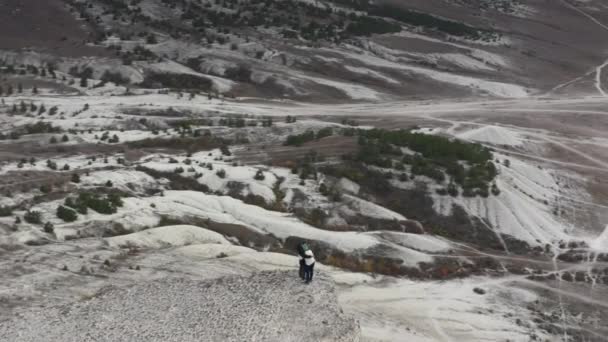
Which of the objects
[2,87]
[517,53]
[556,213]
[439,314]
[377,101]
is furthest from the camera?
[517,53]

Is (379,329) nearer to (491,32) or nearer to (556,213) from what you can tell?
(556,213)

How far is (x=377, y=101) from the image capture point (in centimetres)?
5916

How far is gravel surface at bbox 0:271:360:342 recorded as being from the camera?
603 inches

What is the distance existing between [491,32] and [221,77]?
173 feet

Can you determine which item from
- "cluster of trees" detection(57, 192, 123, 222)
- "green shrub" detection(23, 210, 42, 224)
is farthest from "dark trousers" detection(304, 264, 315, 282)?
"green shrub" detection(23, 210, 42, 224)

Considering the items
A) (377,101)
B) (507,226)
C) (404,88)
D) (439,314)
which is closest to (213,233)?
(439,314)

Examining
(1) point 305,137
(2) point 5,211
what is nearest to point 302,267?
(2) point 5,211

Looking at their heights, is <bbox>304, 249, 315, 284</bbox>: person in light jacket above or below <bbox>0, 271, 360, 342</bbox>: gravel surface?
above

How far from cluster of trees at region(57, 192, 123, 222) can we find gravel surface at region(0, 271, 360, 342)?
5.92m

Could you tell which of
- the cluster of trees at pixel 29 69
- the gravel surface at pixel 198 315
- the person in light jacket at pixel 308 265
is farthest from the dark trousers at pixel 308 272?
the cluster of trees at pixel 29 69

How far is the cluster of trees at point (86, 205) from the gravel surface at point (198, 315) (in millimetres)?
5917

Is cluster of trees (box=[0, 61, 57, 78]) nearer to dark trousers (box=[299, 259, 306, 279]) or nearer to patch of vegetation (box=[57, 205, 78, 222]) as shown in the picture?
patch of vegetation (box=[57, 205, 78, 222])

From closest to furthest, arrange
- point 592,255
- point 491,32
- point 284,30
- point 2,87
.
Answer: point 592,255
point 2,87
point 284,30
point 491,32

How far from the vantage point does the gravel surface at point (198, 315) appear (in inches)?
603
